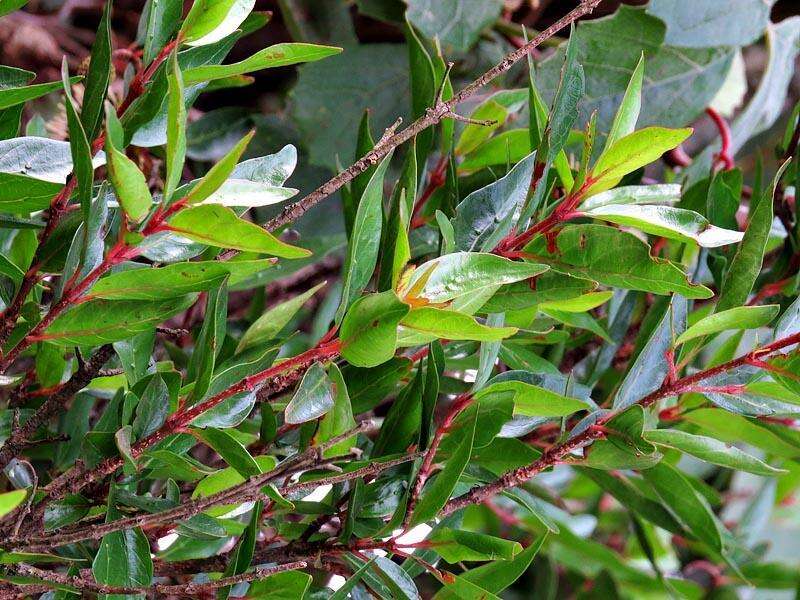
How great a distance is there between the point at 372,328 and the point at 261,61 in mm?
119

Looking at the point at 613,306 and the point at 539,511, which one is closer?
the point at 539,511

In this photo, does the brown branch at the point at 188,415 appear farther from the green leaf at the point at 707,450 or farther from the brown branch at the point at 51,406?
the green leaf at the point at 707,450

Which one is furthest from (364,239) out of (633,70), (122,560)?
(633,70)

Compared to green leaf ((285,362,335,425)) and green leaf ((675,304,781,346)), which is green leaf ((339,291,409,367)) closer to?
green leaf ((285,362,335,425))

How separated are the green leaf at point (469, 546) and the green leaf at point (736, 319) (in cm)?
12

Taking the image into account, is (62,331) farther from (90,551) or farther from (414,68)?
(414,68)

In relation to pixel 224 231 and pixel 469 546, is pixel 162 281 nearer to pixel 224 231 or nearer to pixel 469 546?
pixel 224 231

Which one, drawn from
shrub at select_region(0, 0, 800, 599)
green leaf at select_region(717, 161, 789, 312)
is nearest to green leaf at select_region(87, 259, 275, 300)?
shrub at select_region(0, 0, 800, 599)

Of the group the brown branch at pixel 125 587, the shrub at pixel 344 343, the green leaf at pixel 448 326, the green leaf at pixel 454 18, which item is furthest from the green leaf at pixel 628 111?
the green leaf at pixel 454 18

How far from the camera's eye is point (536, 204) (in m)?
0.35

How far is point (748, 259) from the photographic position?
0.38 meters

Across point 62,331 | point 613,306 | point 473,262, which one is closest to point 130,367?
point 62,331

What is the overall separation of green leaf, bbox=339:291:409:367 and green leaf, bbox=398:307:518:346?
0.01 m

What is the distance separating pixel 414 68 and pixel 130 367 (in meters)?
0.21
